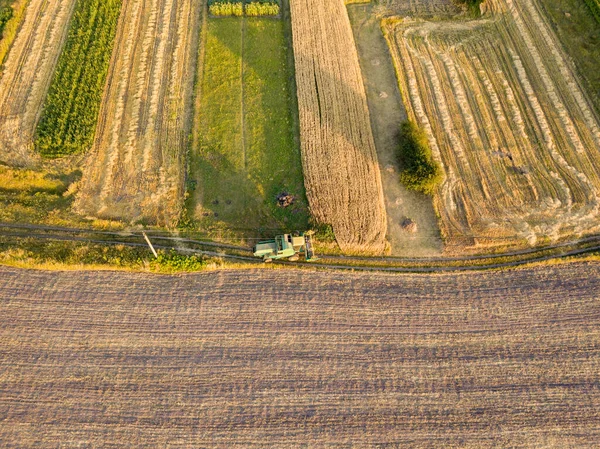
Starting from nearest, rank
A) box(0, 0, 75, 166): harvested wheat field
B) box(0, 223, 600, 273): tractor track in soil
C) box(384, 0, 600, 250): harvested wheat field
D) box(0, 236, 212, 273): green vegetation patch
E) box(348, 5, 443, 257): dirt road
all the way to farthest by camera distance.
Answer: box(0, 236, 212, 273): green vegetation patch → box(0, 223, 600, 273): tractor track in soil → box(348, 5, 443, 257): dirt road → box(384, 0, 600, 250): harvested wheat field → box(0, 0, 75, 166): harvested wheat field

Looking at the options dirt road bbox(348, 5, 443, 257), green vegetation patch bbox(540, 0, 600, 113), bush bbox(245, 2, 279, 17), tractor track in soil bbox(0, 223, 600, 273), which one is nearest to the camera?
tractor track in soil bbox(0, 223, 600, 273)

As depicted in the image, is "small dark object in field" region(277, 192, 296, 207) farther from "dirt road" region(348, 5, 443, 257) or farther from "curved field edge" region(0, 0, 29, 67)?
"curved field edge" region(0, 0, 29, 67)

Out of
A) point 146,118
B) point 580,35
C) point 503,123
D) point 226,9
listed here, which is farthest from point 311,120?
point 580,35

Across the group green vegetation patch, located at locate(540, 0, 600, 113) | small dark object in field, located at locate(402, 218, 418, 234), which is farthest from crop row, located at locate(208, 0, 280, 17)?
green vegetation patch, located at locate(540, 0, 600, 113)

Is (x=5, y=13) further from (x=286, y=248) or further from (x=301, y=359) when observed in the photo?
(x=301, y=359)

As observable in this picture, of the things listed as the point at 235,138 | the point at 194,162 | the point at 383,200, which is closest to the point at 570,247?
the point at 383,200

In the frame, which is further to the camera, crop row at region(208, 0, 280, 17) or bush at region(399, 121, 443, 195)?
crop row at region(208, 0, 280, 17)

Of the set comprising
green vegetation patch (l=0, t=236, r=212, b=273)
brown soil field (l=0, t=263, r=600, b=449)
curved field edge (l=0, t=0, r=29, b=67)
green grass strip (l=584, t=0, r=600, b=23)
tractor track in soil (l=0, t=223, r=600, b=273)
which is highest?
green grass strip (l=584, t=0, r=600, b=23)

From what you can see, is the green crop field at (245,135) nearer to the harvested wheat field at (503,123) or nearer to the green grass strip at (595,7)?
the harvested wheat field at (503,123)

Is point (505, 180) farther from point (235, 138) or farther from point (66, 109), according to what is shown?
point (66, 109)
